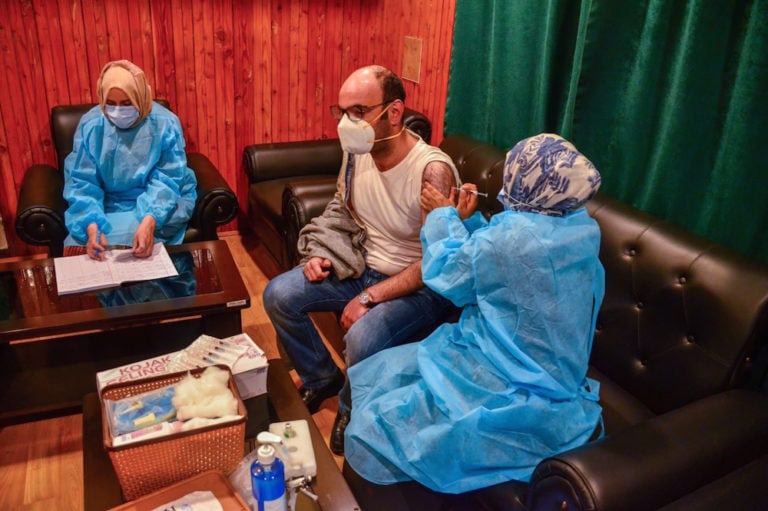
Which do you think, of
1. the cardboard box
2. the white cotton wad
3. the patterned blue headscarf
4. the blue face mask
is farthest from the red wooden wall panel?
the white cotton wad

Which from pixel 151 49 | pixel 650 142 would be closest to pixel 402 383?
pixel 650 142

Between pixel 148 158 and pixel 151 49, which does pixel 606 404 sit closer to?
pixel 148 158

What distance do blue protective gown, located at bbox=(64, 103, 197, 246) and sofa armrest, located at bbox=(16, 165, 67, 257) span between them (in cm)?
10

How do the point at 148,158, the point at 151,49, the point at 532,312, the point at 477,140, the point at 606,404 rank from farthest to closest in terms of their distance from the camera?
the point at 151,49 → the point at 477,140 → the point at 148,158 → the point at 606,404 → the point at 532,312

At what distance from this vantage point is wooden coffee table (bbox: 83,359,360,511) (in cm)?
131

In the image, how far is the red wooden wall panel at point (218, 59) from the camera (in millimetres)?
2994

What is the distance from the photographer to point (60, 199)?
2635 millimetres

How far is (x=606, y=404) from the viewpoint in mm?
1692

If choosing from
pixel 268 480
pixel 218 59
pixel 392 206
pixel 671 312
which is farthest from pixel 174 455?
pixel 218 59

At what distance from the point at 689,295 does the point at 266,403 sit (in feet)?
3.91

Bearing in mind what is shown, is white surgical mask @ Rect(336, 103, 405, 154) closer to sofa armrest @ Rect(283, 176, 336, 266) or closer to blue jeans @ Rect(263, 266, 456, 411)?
blue jeans @ Rect(263, 266, 456, 411)

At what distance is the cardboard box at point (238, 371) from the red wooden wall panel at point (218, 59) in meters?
1.97

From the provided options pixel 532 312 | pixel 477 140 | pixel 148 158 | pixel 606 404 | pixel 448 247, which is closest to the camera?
pixel 532 312

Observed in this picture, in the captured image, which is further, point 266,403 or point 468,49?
point 468,49
